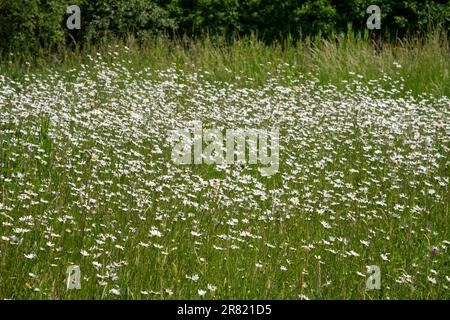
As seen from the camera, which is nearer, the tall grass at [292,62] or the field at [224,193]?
the field at [224,193]

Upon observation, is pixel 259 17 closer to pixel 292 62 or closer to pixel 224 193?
pixel 292 62

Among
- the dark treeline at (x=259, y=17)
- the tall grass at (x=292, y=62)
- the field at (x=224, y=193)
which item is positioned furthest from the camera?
the dark treeline at (x=259, y=17)

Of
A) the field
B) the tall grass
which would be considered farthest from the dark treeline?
the field

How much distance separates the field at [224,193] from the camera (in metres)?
4.24

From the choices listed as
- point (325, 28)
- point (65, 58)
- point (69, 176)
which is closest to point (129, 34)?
point (65, 58)

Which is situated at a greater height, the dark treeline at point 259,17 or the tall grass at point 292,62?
the dark treeline at point 259,17

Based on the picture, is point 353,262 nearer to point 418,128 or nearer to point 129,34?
point 418,128

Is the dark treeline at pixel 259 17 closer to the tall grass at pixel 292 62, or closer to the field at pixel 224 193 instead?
the tall grass at pixel 292 62

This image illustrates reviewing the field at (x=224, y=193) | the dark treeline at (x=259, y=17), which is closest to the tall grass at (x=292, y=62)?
the field at (x=224, y=193)

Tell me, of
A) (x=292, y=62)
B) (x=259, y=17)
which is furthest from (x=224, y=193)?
(x=259, y=17)

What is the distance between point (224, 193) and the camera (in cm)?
579

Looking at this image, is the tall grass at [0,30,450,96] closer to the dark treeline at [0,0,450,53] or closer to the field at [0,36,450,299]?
the field at [0,36,450,299]
